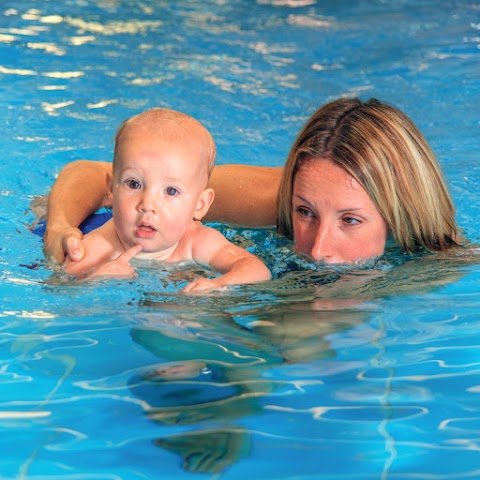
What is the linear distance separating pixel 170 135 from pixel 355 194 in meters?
0.77

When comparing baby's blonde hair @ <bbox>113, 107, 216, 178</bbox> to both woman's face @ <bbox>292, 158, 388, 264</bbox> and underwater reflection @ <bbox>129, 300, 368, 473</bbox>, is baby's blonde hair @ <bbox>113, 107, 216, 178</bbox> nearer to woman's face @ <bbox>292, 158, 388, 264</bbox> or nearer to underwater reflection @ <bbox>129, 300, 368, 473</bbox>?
woman's face @ <bbox>292, 158, 388, 264</bbox>

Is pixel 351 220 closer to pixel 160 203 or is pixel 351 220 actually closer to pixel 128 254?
pixel 160 203

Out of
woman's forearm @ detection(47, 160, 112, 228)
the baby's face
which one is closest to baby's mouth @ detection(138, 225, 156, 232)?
the baby's face

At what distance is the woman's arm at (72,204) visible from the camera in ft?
12.6

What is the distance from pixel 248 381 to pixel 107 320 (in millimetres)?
707

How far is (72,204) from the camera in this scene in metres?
4.30

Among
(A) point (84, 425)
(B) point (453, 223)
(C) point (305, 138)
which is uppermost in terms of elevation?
(C) point (305, 138)

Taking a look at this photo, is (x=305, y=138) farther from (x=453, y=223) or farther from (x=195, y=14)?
(x=195, y=14)

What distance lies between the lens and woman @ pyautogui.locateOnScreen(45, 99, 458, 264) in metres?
3.75

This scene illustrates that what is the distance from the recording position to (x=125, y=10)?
969 cm

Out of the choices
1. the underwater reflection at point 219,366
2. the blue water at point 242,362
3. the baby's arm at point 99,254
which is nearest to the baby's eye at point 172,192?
the baby's arm at point 99,254

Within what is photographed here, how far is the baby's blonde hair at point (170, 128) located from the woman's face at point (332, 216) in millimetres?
407

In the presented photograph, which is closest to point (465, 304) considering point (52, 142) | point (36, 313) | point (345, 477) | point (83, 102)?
point (345, 477)

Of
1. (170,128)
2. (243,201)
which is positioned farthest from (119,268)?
(243,201)
